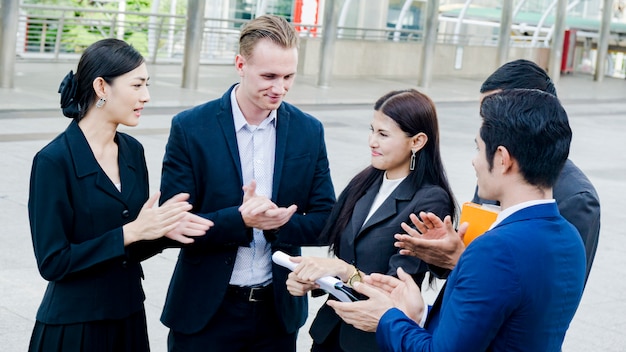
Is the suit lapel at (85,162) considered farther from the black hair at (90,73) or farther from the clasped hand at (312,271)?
the clasped hand at (312,271)

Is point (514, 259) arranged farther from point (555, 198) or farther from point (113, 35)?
point (113, 35)

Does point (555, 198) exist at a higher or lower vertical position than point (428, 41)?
lower

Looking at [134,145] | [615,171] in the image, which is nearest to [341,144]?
[615,171]

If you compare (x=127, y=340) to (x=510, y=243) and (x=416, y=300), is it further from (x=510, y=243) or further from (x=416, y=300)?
(x=510, y=243)

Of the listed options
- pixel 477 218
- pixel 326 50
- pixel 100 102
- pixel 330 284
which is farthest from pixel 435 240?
pixel 326 50

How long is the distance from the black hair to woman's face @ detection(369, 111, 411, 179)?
0.95 meters

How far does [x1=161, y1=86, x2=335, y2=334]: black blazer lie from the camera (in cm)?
364

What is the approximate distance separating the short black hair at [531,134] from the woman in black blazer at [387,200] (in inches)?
38.3

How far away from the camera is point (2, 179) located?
968 cm

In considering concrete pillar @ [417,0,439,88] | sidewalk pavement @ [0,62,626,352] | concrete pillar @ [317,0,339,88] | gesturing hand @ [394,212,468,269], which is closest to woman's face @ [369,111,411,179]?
gesturing hand @ [394,212,468,269]

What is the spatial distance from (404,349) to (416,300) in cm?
26

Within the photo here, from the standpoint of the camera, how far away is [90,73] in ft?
11.6

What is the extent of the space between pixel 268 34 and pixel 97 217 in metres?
0.92

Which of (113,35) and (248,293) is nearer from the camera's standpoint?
(248,293)
